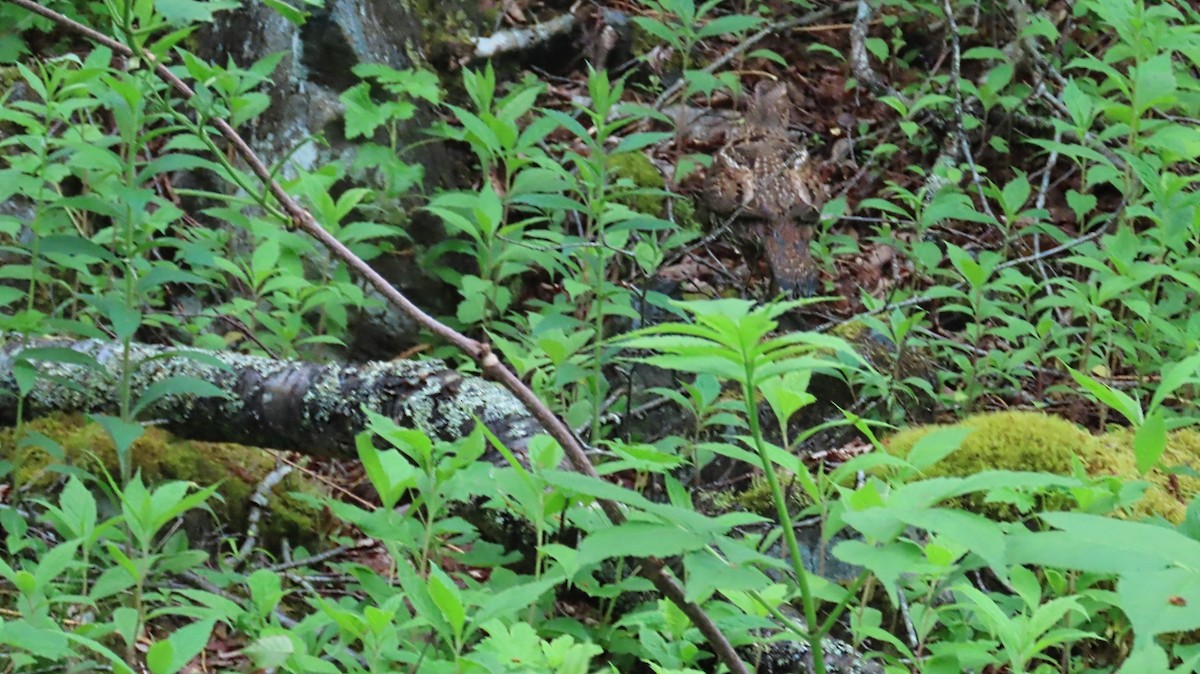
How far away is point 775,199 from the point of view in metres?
3.92

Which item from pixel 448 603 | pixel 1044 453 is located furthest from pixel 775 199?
pixel 448 603

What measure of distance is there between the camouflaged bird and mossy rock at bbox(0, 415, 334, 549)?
2.04 meters

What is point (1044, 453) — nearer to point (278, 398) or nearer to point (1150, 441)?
point (1150, 441)

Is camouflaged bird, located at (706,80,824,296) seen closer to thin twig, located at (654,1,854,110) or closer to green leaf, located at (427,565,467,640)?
thin twig, located at (654,1,854,110)

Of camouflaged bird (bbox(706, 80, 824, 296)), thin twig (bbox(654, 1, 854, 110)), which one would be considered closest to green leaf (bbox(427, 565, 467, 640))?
camouflaged bird (bbox(706, 80, 824, 296))

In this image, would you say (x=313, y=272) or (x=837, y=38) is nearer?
(x=313, y=272)

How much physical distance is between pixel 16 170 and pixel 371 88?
2042 mm

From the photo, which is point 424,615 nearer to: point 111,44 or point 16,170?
point 111,44

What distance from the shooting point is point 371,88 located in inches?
173

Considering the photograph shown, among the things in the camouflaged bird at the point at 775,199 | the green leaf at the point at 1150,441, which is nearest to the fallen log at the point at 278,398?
the green leaf at the point at 1150,441

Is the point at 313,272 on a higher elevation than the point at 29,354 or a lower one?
lower

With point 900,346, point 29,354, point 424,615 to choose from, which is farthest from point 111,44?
point 900,346

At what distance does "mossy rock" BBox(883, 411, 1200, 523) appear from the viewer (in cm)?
231

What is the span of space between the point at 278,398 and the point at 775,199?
2219 millimetres
